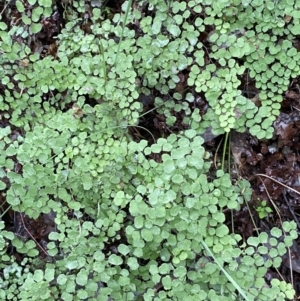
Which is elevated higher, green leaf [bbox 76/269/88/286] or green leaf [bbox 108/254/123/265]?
green leaf [bbox 108/254/123/265]

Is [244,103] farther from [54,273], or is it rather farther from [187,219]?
[54,273]

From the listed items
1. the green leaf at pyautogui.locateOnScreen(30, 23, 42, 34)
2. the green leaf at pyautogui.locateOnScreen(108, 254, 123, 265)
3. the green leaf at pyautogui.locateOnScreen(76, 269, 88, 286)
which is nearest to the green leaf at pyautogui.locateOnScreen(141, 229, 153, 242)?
the green leaf at pyautogui.locateOnScreen(108, 254, 123, 265)

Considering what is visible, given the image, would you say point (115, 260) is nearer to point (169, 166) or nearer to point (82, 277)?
point (82, 277)

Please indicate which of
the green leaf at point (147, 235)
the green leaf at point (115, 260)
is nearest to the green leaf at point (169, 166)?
the green leaf at point (147, 235)

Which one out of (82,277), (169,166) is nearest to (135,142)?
(169,166)

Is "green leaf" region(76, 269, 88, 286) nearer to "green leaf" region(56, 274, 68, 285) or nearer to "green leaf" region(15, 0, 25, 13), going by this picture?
"green leaf" region(56, 274, 68, 285)

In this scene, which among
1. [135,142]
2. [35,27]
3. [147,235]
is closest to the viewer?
[147,235]

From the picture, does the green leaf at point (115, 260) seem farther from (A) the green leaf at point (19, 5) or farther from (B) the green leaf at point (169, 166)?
(A) the green leaf at point (19, 5)

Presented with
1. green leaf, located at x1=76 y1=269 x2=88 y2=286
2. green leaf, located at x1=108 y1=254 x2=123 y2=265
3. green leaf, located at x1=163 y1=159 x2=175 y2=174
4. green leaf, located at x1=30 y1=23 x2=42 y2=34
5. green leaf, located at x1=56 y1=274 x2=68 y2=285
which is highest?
green leaf, located at x1=30 y1=23 x2=42 y2=34

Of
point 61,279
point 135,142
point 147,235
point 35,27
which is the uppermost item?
point 35,27
